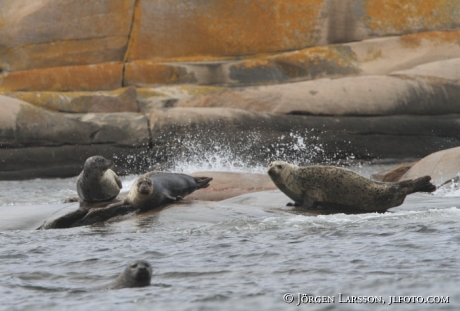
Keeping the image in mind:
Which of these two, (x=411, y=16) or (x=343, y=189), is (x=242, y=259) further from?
(x=411, y=16)

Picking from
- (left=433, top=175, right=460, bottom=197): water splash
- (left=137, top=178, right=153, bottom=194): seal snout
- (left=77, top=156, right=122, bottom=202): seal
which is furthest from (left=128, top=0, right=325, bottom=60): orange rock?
(left=137, top=178, right=153, bottom=194): seal snout

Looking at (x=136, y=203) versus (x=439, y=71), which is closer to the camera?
(x=136, y=203)

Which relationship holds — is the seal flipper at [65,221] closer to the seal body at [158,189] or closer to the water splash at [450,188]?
the seal body at [158,189]

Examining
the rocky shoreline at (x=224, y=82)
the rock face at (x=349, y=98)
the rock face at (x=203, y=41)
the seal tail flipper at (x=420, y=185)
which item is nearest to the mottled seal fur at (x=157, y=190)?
the seal tail flipper at (x=420, y=185)

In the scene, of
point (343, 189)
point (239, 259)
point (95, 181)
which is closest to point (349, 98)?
point (95, 181)

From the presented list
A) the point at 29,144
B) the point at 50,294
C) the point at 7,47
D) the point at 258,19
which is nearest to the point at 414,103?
the point at 258,19

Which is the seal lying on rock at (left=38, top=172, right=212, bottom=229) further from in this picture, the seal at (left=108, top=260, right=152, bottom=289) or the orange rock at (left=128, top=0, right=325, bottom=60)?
the orange rock at (left=128, top=0, right=325, bottom=60)

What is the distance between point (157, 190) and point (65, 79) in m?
12.4

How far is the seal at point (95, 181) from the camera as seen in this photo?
10789 mm

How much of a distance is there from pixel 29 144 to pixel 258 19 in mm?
6826

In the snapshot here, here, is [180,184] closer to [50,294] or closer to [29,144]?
[50,294]

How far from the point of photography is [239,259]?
7148mm

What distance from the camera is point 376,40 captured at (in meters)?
22.2

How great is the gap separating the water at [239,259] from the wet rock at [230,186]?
5.74ft
